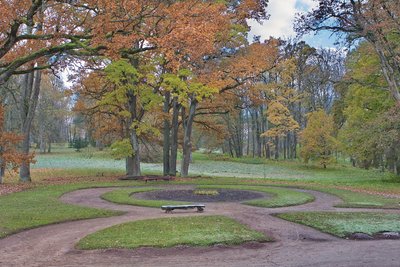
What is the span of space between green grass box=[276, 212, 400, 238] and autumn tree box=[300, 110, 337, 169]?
27.8m

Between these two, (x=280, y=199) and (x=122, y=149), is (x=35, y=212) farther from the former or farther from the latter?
(x=122, y=149)

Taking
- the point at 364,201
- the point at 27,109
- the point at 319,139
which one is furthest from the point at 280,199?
the point at 319,139

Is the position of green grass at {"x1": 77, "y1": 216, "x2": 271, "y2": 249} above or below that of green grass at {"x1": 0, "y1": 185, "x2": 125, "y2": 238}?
below

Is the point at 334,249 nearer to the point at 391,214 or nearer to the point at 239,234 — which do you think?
the point at 239,234

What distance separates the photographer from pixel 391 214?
41.6 ft

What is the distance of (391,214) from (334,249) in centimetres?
532

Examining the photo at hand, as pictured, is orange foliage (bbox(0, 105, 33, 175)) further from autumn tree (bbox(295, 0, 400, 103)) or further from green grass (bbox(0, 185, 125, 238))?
autumn tree (bbox(295, 0, 400, 103))

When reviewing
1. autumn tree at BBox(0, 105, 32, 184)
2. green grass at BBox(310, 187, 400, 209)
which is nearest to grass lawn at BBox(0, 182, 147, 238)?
Answer: autumn tree at BBox(0, 105, 32, 184)

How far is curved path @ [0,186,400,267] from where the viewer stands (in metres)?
7.40

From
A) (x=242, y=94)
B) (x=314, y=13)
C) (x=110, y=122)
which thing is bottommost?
(x=110, y=122)

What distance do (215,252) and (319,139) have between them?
3400 centimetres

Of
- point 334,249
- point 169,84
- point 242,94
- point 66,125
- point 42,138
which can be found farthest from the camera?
point 66,125

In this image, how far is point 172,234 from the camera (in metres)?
9.43

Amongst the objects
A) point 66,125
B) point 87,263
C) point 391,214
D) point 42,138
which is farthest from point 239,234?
point 66,125
